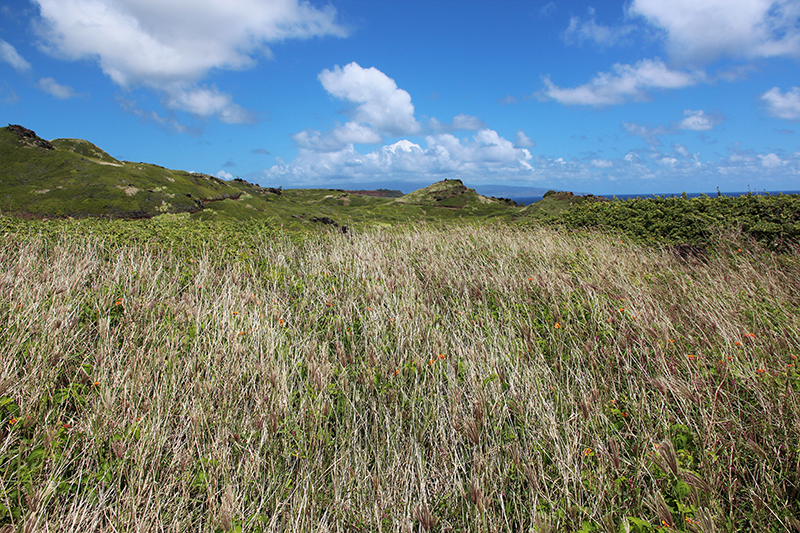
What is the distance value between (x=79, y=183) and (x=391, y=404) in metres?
12.7

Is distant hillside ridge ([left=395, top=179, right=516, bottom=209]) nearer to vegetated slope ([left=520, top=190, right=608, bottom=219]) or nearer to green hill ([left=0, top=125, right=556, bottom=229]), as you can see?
vegetated slope ([left=520, top=190, right=608, bottom=219])

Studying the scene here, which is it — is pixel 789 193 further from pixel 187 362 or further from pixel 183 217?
pixel 183 217

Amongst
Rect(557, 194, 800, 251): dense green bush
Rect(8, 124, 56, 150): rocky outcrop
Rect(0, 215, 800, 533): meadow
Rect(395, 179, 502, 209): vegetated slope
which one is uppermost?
Rect(8, 124, 56, 150): rocky outcrop

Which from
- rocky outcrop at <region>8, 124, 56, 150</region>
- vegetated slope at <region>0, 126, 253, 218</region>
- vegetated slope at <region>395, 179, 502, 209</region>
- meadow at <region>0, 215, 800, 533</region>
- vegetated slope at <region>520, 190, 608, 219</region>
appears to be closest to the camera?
meadow at <region>0, 215, 800, 533</region>

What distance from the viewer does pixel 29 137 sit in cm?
1184

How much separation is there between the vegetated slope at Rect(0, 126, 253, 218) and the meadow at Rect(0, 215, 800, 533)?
5.36 metres

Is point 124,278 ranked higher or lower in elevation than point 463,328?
higher

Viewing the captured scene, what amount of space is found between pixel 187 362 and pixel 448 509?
250 centimetres

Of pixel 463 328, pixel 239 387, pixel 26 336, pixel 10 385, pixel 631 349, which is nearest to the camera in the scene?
pixel 10 385

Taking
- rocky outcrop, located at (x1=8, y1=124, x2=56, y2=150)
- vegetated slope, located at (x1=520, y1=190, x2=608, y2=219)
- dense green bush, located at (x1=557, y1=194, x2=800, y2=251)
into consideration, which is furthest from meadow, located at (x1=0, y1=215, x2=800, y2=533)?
rocky outcrop, located at (x1=8, y1=124, x2=56, y2=150)

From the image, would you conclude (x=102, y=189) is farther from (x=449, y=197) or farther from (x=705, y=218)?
(x=705, y=218)

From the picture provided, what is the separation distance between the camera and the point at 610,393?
10.4ft

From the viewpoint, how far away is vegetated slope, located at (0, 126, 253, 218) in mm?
9836

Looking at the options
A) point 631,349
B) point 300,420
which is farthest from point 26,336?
point 631,349
